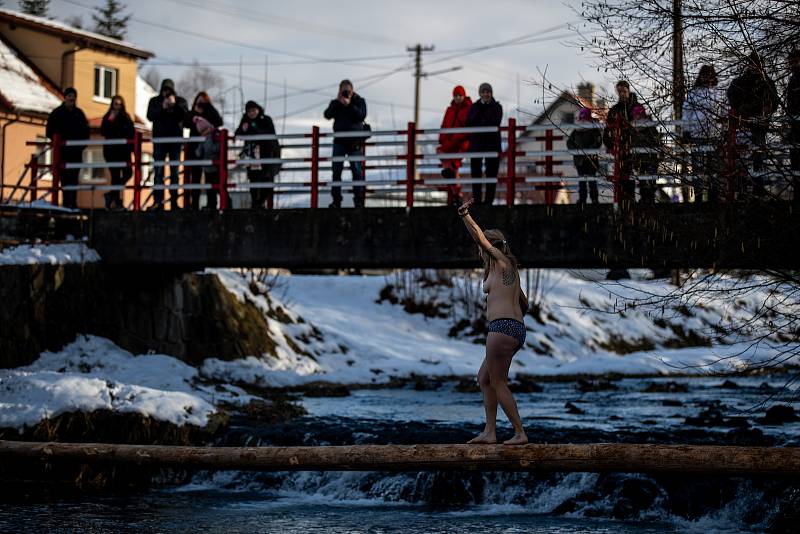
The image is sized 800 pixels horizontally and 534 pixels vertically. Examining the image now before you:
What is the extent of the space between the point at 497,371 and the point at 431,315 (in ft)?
84.4

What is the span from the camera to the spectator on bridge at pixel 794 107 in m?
9.73

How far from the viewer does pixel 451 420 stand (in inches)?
709

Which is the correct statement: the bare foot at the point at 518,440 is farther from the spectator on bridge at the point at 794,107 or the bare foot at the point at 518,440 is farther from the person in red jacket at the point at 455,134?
the person in red jacket at the point at 455,134

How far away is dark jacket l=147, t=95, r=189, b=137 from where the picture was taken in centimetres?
2008

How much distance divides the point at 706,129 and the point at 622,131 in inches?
38.2

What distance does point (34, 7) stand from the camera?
7425 centimetres

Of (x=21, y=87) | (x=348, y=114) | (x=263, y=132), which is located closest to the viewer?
(x=348, y=114)

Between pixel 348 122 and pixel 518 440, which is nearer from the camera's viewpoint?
pixel 518 440

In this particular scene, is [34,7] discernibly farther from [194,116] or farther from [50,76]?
[194,116]

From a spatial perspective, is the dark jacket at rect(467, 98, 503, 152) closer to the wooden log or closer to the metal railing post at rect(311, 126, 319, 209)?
the metal railing post at rect(311, 126, 319, 209)

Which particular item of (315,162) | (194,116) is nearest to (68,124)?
(194,116)

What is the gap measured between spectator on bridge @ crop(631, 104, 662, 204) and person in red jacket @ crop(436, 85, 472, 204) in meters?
A: 6.80

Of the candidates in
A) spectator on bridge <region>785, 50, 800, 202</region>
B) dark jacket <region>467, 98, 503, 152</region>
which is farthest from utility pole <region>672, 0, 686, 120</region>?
dark jacket <region>467, 98, 503, 152</region>

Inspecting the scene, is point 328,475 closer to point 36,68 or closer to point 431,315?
point 431,315
